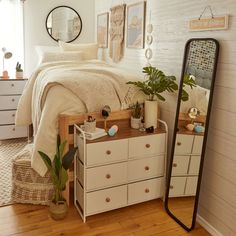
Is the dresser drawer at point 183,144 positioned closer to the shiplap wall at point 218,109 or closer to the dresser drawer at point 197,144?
the dresser drawer at point 197,144

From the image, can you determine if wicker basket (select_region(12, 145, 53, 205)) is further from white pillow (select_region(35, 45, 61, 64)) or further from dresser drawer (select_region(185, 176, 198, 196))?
white pillow (select_region(35, 45, 61, 64))

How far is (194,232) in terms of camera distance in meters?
2.26

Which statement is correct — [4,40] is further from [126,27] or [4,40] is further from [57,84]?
[57,84]

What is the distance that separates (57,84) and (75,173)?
770 mm

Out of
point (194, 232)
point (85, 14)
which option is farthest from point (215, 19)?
point (85, 14)

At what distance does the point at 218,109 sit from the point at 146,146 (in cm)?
67

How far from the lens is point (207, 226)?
229 centimetres

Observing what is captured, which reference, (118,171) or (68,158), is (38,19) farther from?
(118,171)

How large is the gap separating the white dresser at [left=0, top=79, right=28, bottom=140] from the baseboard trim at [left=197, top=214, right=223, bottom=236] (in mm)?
2660

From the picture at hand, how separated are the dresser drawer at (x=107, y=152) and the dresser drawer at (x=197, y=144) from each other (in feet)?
1.75

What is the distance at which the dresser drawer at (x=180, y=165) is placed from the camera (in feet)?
7.66

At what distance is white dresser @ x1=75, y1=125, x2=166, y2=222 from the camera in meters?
2.27

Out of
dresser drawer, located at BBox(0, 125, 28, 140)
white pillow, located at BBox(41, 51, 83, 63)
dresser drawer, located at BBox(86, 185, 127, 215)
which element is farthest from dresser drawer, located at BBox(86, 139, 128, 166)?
dresser drawer, located at BBox(0, 125, 28, 140)

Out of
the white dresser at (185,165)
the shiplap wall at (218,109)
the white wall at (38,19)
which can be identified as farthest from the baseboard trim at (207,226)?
the white wall at (38,19)
